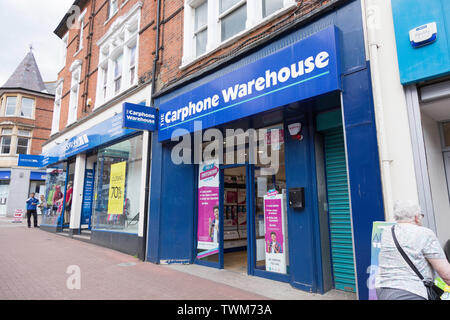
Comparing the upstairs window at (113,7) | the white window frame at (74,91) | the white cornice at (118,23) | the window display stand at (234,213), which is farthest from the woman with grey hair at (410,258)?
the white window frame at (74,91)

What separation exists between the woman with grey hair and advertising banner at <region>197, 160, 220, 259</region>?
465 centimetres

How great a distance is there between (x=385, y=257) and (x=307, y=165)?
2441mm

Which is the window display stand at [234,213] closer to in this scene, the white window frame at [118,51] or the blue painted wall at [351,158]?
the blue painted wall at [351,158]

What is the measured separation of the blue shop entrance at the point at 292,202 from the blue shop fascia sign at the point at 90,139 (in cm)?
390

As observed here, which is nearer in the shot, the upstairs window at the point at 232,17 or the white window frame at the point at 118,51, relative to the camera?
the upstairs window at the point at 232,17

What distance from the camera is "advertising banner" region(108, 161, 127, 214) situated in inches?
380

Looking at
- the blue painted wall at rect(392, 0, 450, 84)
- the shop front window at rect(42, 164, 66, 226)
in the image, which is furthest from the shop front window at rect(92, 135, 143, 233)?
the blue painted wall at rect(392, 0, 450, 84)

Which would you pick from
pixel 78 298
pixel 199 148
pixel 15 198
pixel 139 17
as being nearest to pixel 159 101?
pixel 199 148

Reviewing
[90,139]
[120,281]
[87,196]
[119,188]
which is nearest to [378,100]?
[120,281]

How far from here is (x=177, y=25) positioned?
834 centimetres

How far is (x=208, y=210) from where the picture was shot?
739 cm

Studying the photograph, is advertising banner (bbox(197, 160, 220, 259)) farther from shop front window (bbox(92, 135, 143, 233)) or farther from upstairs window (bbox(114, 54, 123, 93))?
upstairs window (bbox(114, 54, 123, 93))

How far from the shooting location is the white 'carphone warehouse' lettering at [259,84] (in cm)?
452

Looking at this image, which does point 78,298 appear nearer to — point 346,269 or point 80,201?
point 346,269
